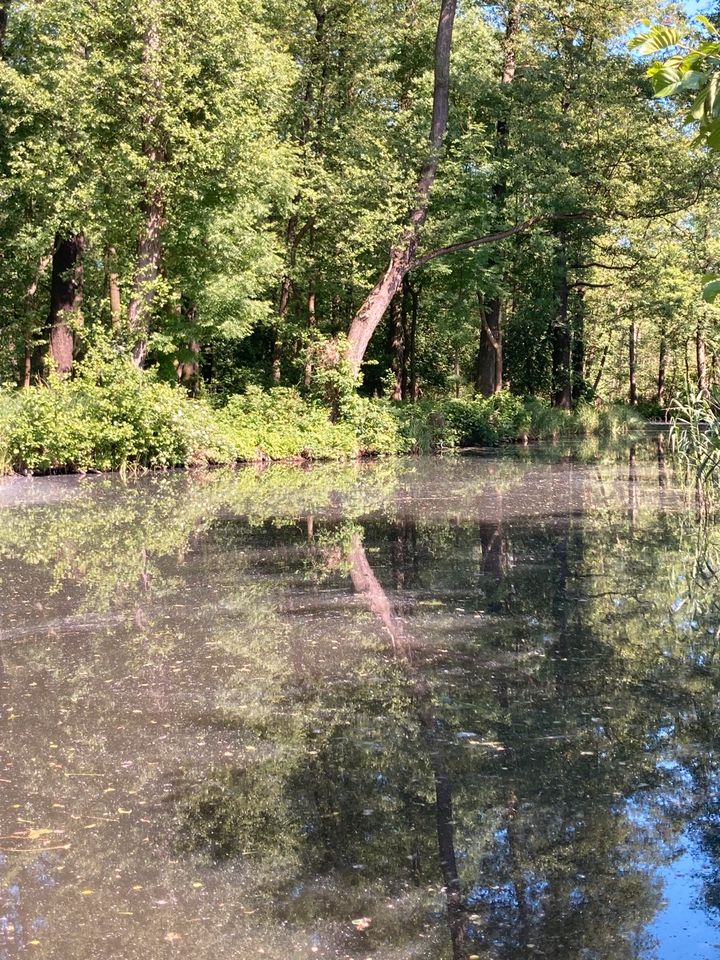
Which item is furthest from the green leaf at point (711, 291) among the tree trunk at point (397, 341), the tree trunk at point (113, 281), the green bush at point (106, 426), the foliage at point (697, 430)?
the tree trunk at point (397, 341)

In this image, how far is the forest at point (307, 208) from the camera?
19.7 meters

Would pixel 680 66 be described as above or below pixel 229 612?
above

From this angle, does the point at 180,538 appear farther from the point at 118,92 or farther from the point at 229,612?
the point at 118,92

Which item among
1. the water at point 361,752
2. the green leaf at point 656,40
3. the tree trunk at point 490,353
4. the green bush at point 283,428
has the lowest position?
the water at point 361,752

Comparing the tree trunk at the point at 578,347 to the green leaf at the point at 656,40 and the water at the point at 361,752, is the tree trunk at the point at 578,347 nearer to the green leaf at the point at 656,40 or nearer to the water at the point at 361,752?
the water at the point at 361,752

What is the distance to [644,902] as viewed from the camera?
308 cm

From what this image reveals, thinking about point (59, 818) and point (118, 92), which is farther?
point (118, 92)

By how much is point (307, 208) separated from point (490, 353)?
857cm

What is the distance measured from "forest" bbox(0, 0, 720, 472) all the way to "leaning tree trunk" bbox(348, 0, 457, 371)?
6 centimetres

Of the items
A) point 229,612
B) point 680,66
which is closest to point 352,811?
point 680,66

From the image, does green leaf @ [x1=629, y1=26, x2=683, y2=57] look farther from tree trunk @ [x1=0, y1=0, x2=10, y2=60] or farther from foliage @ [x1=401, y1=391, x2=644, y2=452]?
tree trunk @ [x1=0, y1=0, x2=10, y2=60]

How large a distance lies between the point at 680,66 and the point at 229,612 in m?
5.08

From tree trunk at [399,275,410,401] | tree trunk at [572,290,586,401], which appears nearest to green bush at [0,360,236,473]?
tree trunk at [399,275,410,401]

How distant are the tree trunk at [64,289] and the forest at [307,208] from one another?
0.21 feet
